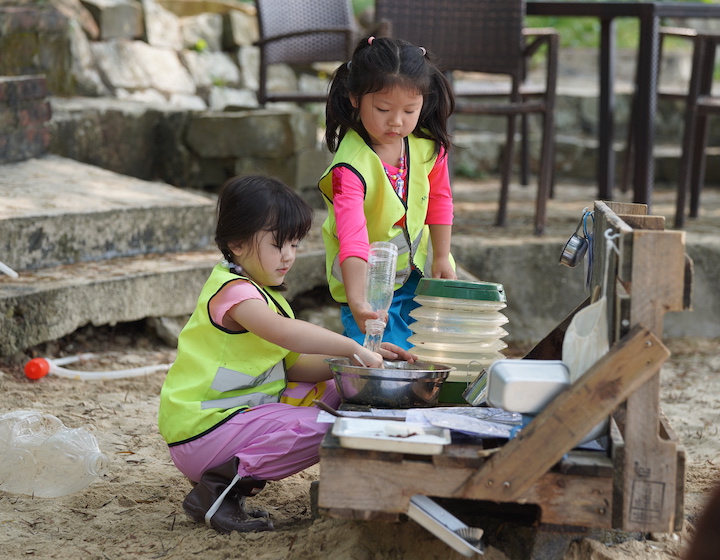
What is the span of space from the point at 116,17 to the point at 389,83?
4483mm

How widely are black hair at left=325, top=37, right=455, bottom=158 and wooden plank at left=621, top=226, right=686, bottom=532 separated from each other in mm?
1051

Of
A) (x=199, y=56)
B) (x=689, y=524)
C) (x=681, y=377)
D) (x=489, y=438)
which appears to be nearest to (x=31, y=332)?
(x=489, y=438)

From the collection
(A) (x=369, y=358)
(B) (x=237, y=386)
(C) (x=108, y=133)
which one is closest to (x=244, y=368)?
(B) (x=237, y=386)

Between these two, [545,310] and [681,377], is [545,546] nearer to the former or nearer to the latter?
[681,377]

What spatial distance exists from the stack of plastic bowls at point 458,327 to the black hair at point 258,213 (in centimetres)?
43

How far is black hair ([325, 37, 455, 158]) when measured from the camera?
8.50 feet

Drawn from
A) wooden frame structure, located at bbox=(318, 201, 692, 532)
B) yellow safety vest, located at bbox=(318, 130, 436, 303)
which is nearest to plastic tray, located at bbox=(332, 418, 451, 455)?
wooden frame structure, located at bbox=(318, 201, 692, 532)

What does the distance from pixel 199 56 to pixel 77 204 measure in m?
3.46

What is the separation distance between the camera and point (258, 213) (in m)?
2.37

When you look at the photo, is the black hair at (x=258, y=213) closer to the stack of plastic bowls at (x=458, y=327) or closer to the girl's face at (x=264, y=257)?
the girl's face at (x=264, y=257)

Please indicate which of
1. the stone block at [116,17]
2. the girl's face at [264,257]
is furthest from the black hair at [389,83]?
the stone block at [116,17]

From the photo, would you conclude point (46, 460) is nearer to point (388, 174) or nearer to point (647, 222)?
point (388, 174)

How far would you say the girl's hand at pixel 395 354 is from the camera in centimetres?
241

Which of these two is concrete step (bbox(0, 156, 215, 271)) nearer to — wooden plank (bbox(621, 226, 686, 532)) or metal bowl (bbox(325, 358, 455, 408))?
metal bowl (bbox(325, 358, 455, 408))
